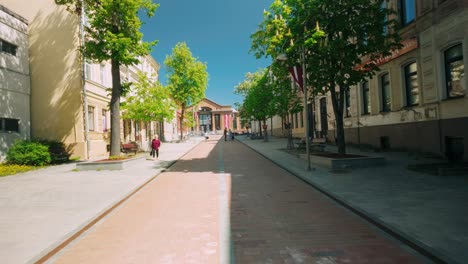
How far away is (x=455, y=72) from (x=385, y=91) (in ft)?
18.3

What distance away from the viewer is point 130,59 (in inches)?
601

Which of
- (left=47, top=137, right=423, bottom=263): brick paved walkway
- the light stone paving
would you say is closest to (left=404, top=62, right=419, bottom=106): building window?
(left=47, top=137, right=423, bottom=263): brick paved walkway

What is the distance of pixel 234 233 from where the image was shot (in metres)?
5.03

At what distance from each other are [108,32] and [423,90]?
14792mm

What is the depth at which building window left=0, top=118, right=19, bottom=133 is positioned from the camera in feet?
58.1

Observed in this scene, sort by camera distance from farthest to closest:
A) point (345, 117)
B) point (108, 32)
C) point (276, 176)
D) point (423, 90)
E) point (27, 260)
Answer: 1. point (345, 117)
2. point (108, 32)
3. point (423, 90)
4. point (276, 176)
5. point (27, 260)

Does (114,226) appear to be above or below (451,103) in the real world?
below

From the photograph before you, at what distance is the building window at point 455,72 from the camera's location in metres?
11.8

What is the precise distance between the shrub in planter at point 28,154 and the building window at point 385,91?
19.1m

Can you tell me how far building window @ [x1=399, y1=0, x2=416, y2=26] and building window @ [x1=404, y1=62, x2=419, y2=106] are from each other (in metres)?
2.13

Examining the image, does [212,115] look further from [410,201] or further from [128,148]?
[410,201]

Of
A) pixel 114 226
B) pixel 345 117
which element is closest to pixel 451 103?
pixel 345 117

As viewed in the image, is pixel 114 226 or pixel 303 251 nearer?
pixel 303 251

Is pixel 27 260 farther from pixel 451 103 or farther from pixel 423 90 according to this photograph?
pixel 423 90
